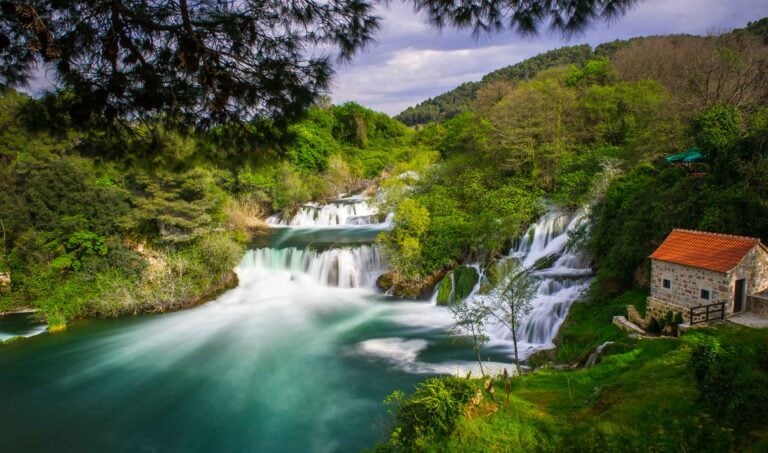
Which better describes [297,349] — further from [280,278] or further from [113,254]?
[113,254]

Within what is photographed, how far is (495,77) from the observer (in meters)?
74.4

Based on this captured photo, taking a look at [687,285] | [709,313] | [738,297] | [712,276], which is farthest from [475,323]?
[738,297]

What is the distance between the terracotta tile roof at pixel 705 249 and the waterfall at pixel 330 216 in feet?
70.1

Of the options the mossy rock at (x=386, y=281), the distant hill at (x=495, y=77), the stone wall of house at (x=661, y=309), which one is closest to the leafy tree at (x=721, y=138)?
the stone wall of house at (x=661, y=309)

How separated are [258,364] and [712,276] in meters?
13.0

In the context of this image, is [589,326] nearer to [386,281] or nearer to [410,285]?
[410,285]

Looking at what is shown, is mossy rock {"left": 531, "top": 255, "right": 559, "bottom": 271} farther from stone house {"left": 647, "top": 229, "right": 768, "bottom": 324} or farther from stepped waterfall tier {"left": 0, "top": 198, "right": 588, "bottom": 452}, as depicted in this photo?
stone house {"left": 647, "top": 229, "right": 768, "bottom": 324}

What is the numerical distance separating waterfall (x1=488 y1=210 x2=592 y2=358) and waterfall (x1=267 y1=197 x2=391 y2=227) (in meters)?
14.6

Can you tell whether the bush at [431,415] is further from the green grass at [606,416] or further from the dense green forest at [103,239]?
the dense green forest at [103,239]

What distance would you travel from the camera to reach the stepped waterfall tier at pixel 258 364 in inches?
434

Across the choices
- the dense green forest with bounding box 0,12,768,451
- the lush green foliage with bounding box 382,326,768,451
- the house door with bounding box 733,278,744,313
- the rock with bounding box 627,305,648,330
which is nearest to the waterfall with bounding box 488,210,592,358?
the dense green forest with bounding box 0,12,768,451

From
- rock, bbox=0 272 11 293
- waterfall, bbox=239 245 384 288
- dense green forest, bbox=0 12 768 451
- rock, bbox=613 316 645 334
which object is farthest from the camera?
waterfall, bbox=239 245 384 288

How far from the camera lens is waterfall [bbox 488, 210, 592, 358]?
14.0m

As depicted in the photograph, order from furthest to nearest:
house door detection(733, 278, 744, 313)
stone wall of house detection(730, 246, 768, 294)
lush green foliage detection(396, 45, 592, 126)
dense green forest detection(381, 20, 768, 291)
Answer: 1. lush green foliage detection(396, 45, 592, 126)
2. dense green forest detection(381, 20, 768, 291)
3. house door detection(733, 278, 744, 313)
4. stone wall of house detection(730, 246, 768, 294)
